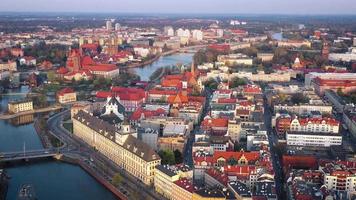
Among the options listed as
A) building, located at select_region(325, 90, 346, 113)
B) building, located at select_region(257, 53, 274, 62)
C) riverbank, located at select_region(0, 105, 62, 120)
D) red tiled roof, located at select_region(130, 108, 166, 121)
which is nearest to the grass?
red tiled roof, located at select_region(130, 108, 166, 121)

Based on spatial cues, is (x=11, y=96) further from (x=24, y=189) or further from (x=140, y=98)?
(x=24, y=189)

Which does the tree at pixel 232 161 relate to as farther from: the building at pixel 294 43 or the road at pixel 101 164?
the building at pixel 294 43

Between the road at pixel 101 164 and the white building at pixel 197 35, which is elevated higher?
the white building at pixel 197 35

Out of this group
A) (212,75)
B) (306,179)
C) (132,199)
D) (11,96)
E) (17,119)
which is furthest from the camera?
(212,75)

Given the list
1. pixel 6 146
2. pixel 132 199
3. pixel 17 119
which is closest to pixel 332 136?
pixel 132 199

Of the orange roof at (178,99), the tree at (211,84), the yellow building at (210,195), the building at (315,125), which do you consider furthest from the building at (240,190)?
the tree at (211,84)

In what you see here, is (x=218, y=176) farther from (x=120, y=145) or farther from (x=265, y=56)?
(x=265, y=56)
